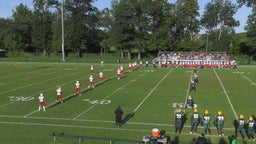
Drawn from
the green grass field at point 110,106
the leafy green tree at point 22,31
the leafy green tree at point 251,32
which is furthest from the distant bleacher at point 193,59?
the leafy green tree at point 22,31

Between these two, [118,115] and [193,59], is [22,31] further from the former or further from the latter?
[118,115]

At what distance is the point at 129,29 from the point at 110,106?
4904cm

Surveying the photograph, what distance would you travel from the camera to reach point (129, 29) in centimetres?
6988

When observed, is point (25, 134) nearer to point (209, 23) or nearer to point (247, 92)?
point (247, 92)

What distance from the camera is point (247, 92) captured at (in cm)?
2730

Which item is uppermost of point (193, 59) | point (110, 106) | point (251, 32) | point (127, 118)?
point (251, 32)

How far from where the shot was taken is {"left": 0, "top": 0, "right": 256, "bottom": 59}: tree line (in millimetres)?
70000

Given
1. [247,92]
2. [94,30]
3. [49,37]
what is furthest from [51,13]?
[247,92]

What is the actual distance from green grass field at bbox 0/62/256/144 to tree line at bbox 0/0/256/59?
3305 centimetres

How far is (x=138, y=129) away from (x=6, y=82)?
746 inches

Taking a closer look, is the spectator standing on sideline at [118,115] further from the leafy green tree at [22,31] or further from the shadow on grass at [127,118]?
the leafy green tree at [22,31]

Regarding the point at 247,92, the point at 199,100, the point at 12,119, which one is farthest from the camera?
the point at 247,92

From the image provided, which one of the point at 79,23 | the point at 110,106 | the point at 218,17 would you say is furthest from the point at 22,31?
the point at 110,106

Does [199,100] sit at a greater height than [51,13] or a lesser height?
lesser
